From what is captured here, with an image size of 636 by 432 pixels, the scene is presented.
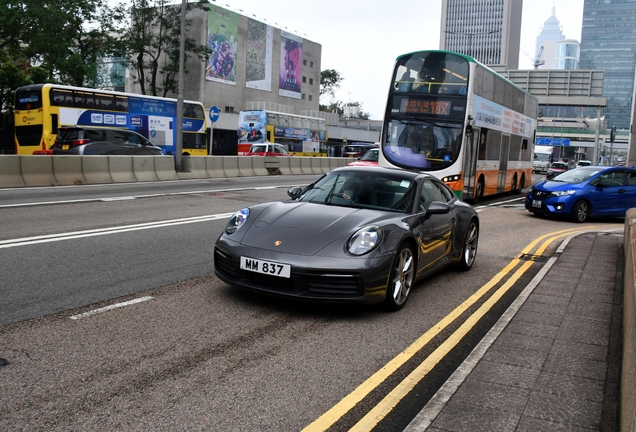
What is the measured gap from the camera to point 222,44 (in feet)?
229

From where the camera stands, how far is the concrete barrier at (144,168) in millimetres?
20734

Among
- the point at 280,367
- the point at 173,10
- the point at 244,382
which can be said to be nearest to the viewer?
the point at 244,382

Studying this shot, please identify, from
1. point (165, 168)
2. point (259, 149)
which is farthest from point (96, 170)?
point (259, 149)

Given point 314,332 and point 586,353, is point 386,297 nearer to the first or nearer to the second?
point 314,332

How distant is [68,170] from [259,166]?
36.2 feet

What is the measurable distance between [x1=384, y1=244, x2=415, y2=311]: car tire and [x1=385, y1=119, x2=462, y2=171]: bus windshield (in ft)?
34.6

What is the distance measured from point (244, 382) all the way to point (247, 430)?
0.66 meters

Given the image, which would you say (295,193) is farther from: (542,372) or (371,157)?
(371,157)

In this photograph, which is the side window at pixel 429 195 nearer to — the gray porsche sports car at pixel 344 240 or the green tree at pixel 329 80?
the gray porsche sports car at pixel 344 240

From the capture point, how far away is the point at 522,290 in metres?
7.17

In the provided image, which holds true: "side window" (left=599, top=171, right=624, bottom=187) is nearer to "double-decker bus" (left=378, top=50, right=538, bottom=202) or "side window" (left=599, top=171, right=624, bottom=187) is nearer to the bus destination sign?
"double-decker bus" (left=378, top=50, right=538, bottom=202)

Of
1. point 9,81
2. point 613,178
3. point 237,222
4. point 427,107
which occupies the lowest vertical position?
point 237,222

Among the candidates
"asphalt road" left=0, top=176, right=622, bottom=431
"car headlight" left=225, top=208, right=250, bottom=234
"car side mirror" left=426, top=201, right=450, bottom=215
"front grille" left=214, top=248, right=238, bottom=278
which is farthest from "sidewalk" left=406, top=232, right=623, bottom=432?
"car headlight" left=225, top=208, right=250, bottom=234

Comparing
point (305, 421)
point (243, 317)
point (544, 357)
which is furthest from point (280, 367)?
point (544, 357)
